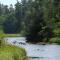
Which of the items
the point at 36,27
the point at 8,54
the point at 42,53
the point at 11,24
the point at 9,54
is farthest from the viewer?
the point at 11,24

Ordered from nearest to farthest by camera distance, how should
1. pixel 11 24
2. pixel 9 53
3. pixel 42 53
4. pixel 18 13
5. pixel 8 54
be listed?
pixel 8 54 → pixel 9 53 → pixel 42 53 → pixel 11 24 → pixel 18 13

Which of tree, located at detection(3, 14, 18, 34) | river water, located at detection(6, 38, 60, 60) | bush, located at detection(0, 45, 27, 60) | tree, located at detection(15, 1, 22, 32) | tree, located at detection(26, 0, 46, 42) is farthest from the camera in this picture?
tree, located at detection(15, 1, 22, 32)

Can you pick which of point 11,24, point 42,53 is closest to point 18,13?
point 11,24

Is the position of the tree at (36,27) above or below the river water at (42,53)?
below

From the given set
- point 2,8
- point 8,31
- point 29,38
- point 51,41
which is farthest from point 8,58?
point 2,8

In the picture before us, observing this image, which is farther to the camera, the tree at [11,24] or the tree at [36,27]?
the tree at [11,24]

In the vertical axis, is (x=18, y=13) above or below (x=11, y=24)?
above

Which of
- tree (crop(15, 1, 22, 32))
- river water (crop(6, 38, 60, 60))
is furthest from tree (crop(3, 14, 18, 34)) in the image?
river water (crop(6, 38, 60, 60))

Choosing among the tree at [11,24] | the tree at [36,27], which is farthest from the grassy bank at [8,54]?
the tree at [11,24]

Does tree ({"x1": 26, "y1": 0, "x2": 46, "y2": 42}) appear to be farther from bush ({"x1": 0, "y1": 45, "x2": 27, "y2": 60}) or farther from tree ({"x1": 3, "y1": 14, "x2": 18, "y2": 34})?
bush ({"x1": 0, "y1": 45, "x2": 27, "y2": 60})

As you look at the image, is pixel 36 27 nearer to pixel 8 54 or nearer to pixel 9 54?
pixel 9 54

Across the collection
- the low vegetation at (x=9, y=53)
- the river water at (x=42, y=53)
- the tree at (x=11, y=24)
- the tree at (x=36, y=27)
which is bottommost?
the tree at (x=11, y=24)

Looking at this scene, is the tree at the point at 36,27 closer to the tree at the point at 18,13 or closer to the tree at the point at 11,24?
the tree at the point at 11,24

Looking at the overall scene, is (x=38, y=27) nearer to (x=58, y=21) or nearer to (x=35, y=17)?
(x=35, y=17)
